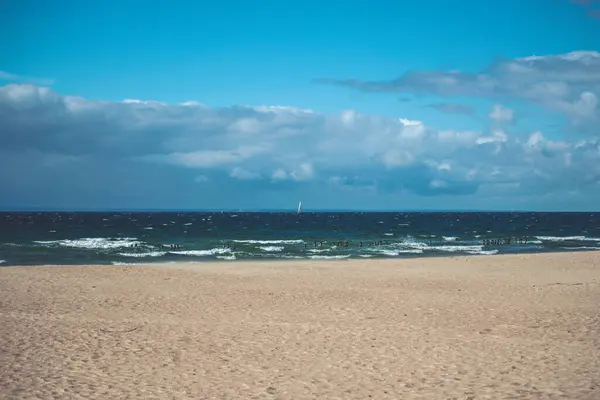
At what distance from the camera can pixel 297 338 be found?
42.7 feet

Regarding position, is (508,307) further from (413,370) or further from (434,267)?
(434,267)

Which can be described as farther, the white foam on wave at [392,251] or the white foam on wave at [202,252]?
the white foam on wave at [392,251]

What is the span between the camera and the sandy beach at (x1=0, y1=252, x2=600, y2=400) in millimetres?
9328

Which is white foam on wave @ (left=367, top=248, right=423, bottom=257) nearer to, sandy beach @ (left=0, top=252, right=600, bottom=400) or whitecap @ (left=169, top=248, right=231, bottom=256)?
whitecap @ (left=169, top=248, right=231, bottom=256)

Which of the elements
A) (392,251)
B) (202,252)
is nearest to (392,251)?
(392,251)

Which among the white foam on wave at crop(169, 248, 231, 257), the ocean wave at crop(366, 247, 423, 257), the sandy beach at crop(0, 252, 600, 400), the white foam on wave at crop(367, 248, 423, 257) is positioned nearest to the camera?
the sandy beach at crop(0, 252, 600, 400)

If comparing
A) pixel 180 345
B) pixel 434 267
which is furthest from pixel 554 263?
pixel 180 345

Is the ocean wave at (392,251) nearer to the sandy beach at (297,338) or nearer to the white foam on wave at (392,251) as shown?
the white foam on wave at (392,251)

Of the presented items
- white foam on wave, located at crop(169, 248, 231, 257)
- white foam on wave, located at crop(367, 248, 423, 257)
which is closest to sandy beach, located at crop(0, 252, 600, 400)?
white foam on wave, located at crop(169, 248, 231, 257)

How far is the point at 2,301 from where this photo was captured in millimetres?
17797

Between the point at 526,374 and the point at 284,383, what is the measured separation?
467 cm

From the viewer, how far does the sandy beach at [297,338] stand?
30.6ft

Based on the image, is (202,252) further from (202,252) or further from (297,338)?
(297,338)

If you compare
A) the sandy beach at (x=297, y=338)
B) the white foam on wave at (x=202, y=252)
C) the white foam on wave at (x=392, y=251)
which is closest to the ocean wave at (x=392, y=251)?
the white foam on wave at (x=392, y=251)
